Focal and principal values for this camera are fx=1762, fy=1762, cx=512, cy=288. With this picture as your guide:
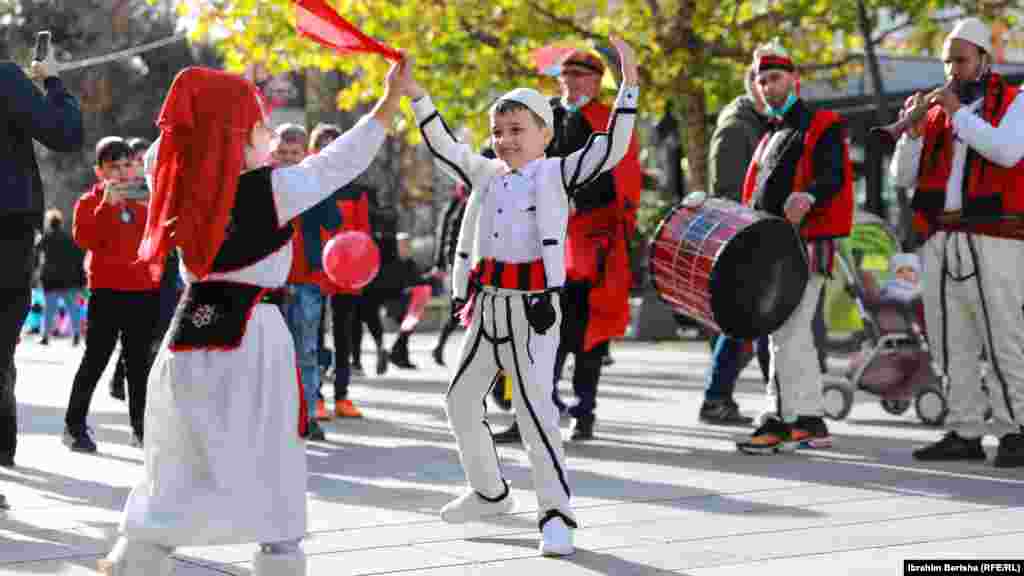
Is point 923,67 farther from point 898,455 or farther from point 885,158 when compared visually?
point 898,455

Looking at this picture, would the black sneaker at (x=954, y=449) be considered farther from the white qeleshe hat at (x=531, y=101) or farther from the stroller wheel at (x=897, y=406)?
the white qeleshe hat at (x=531, y=101)

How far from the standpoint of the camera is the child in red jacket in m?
9.62

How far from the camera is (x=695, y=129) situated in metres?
20.2

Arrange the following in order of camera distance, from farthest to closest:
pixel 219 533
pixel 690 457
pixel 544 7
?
pixel 544 7
pixel 690 457
pixel 219 533

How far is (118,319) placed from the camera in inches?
384

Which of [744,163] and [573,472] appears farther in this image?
[744,163]

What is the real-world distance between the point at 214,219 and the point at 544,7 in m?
15.5

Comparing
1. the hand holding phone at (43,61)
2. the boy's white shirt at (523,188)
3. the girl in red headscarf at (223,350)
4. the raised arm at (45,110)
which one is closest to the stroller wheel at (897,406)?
the boy's white shirt at (523,188)

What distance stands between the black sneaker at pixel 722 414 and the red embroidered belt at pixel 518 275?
14.3 feet

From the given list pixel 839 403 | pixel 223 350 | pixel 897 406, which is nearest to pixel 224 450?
pixel 223 350

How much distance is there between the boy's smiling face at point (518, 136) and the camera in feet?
21.9

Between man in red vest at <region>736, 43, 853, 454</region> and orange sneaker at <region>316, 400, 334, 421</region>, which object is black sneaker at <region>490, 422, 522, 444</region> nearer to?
man in red vest at <region>736, 43, 853, 454</region>

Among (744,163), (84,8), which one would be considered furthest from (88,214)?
(84,8)

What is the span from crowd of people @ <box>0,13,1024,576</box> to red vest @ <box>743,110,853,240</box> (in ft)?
0.05
